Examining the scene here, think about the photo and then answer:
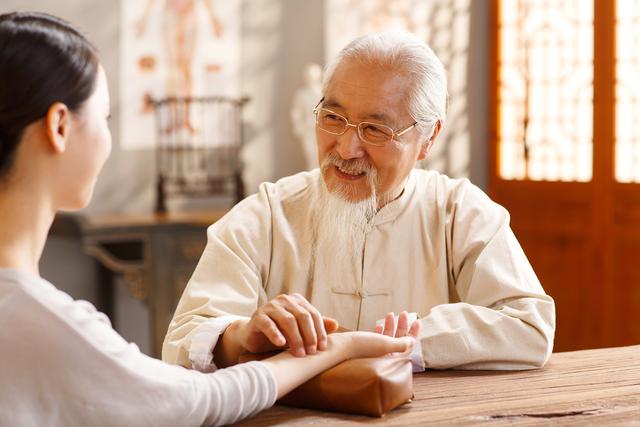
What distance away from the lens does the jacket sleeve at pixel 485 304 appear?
6.84 feet

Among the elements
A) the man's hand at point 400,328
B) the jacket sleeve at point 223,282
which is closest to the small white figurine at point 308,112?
the jacket sleeve at point 223,282

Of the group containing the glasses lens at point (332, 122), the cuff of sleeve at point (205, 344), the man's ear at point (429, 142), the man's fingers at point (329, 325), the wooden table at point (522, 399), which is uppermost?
the glasses lens at point (332, 122)

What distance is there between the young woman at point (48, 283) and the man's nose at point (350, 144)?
1040 millimetres

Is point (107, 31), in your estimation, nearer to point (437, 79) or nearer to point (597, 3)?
point (597, 3)

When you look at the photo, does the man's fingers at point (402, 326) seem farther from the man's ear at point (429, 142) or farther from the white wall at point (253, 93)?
the white wall at point (253, 93)

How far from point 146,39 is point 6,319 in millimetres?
4710

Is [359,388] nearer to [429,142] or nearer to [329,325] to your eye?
[329,325]

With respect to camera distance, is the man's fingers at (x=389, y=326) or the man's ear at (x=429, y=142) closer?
the man's fingers at (x=389, y=326)

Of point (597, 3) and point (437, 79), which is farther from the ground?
point (597, 3)

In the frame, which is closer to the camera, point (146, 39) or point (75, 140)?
point (75, 140)

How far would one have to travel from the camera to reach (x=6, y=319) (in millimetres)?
1324

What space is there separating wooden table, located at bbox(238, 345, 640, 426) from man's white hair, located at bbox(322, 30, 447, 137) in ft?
2.50

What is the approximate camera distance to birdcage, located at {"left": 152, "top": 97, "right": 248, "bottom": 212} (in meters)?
5.94

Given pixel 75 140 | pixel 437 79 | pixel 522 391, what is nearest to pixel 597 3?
pixel 437 79
